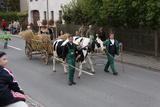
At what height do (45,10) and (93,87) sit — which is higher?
(45,10)

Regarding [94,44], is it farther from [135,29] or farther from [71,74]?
[135,29]

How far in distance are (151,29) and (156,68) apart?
13.3ft

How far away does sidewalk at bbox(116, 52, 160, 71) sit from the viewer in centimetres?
1420

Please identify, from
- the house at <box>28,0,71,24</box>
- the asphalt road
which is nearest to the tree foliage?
the asphalt road

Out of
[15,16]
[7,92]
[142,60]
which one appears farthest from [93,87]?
[15,16]

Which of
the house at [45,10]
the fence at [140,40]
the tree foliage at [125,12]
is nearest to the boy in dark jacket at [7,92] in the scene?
the tree foliage at [125,12]

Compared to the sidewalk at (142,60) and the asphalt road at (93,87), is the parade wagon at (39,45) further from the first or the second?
the sidewalk at (142,60)

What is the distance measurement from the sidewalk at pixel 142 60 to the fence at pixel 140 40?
518 millimetres

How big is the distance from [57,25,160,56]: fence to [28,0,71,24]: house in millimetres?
16792

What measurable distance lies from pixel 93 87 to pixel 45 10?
105ft

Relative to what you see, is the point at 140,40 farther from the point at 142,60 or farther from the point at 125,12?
the point at 142,60

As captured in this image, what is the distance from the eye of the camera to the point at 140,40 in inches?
717

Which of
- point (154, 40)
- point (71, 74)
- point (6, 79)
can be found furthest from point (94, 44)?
point (6, 79)

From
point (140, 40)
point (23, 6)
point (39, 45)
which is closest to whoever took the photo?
point (39, 45)
